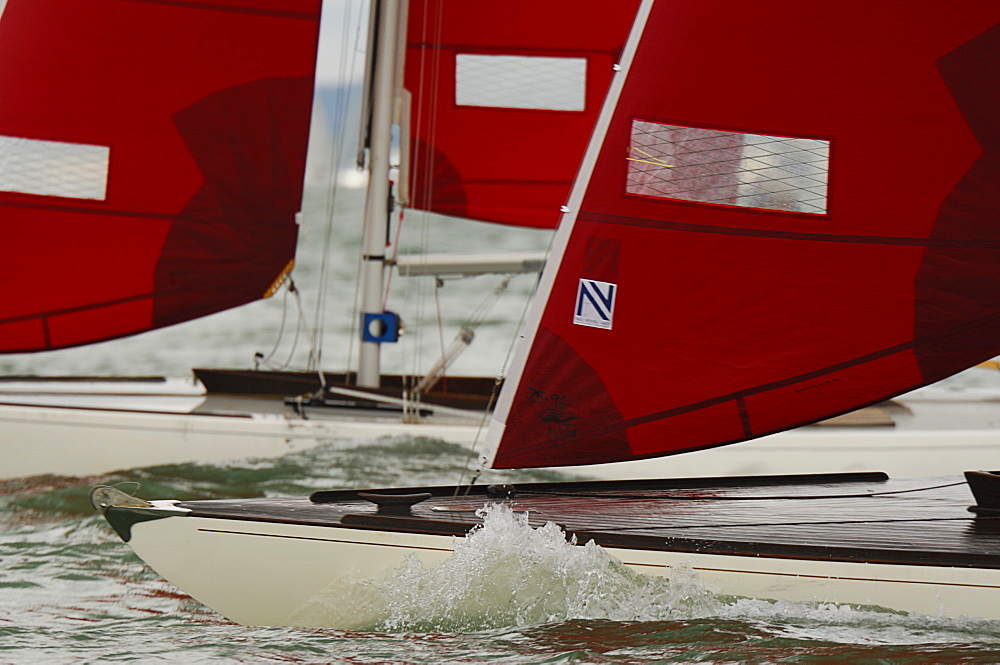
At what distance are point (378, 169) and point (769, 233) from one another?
298 centimetres

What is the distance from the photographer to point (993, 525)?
10.5ft

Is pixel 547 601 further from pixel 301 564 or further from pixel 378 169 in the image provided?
pixel 378 169

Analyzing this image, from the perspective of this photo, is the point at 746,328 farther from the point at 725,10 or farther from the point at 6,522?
the point at 6,522

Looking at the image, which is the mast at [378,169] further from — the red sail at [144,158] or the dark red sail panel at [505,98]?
the red sail at [144,158]

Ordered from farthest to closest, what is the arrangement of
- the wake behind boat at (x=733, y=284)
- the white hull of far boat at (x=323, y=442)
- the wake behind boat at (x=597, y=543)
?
the white hull of far boat at (x=323, y=442) < the wake behind boat at (x=733, y=284) < the wake behind boat at (x=597, y=543)

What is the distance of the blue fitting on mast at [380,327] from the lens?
5.84m

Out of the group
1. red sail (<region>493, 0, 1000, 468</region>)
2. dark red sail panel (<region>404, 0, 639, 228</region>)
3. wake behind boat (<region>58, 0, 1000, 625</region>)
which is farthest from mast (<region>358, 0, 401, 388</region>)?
red sail (<region>493, 0, 1000, 468</region>)

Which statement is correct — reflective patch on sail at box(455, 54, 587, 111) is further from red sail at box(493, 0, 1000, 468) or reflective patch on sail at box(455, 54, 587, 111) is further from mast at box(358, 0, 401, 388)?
red sail at box(493, 0, 1000, 468)

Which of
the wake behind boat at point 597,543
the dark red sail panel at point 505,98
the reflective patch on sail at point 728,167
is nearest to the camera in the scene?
the wake behind boat at point 597,543

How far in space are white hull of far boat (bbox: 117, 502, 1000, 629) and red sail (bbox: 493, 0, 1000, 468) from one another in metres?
0.45

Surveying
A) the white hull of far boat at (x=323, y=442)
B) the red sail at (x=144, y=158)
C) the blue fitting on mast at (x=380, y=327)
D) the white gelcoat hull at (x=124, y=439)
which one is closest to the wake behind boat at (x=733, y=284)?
the white hull of far boat at (x=323, y=442)

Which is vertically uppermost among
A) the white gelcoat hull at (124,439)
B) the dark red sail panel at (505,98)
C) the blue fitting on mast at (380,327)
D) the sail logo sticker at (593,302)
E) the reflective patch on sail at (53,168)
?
the dark red sail panel at (505,98)

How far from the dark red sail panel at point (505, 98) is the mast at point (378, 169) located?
22 cm

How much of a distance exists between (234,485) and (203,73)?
1.98 m
